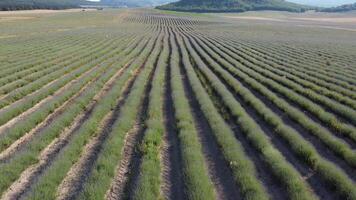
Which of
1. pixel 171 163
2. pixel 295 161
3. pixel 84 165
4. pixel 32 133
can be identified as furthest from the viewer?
pixel 32 133

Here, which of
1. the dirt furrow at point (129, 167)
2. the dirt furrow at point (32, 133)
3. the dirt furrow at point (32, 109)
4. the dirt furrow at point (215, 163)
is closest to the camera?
the dirt furrow at point (129, 167)

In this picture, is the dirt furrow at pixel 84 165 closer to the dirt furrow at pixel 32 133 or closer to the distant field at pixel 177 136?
the distant field at pixel 177 136

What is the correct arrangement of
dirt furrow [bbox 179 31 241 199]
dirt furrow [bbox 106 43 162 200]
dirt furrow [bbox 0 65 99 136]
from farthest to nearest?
dirt furrow [bbox 0 65 99 136] → dirt furrow [bbox 179 31 241 199] → dirt furrow [bbox 106 43 162 200]

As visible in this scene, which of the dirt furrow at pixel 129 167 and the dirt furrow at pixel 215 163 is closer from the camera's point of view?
the dirt furrow at pixel 129 167

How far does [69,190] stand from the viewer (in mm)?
7848

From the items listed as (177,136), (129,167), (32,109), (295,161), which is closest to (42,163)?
(129,167)

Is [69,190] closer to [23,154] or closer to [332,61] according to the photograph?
[23,154]

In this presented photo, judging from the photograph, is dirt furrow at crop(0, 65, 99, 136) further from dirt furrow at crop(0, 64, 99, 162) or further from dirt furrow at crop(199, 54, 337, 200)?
dirt furrow at crop(199, 54, 337, 200)

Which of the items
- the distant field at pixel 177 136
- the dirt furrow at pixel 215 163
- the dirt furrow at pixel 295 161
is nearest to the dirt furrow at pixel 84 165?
the distant field at pixel 177 136

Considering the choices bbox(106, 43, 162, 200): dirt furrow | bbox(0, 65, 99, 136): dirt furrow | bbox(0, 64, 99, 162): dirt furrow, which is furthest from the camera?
bbox(0, 65, 99, 136): dirt furrow

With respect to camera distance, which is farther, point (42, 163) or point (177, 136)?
point (177, 136)

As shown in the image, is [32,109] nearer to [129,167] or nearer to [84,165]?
[84,165]

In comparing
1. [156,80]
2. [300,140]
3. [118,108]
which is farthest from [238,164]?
[156,80]

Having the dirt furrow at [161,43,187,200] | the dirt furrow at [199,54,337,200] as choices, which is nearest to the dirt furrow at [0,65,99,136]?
the dirt furrow at [161,43,187,200]
